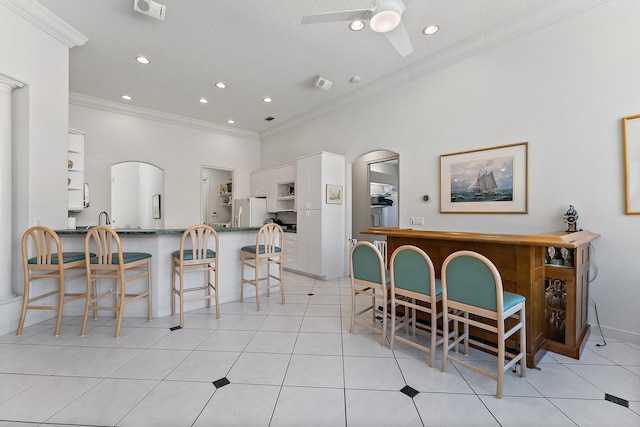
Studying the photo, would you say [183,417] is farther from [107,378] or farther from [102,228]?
[102,228]

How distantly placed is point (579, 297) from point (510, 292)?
675 mm

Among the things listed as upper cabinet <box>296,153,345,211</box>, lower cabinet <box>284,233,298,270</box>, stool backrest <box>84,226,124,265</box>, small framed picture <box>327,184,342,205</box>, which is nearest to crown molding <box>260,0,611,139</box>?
upper cabinet <box>296,153,345,211</box>

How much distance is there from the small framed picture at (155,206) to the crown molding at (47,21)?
3292 millimetres

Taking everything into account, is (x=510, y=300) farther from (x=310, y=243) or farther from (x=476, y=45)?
(x=310, y=243)

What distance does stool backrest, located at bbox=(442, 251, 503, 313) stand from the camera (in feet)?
5.58

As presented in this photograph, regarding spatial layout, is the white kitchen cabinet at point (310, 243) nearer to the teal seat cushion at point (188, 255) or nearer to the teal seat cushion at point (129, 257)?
the teal seat cushion at point (188, 255)

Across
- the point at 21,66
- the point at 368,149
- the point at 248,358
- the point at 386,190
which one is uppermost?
the point at 21,66

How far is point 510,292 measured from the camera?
2098mm

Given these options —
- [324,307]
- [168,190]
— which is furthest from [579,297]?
[168,190]

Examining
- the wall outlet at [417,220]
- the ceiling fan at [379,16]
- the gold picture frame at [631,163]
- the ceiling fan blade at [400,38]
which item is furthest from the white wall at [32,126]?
the gold picture frame at [631,163]

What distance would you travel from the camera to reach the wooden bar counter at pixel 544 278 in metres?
2.02

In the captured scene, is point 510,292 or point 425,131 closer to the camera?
point 510,292

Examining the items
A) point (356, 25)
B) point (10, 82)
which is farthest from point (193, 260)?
point (356, 25)

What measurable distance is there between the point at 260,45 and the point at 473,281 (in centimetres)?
351
